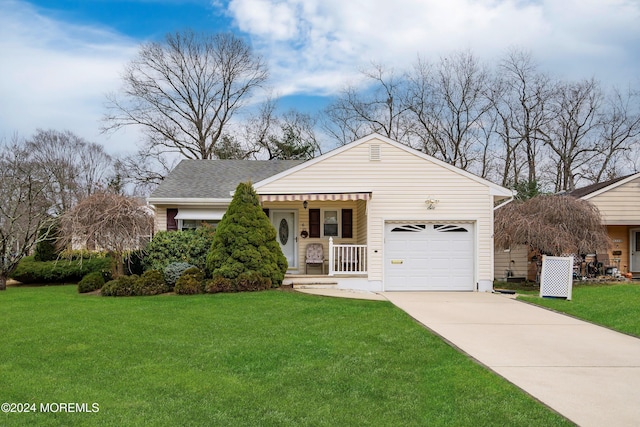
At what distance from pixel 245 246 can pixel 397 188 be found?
16.1 ft

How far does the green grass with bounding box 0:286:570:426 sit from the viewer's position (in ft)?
15.0

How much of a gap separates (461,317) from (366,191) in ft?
19.5

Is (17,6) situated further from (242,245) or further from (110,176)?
(110,176)

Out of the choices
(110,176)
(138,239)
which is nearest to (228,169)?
(138,239)

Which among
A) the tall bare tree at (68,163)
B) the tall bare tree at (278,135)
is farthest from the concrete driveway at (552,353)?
the tall bare tree at (68,163)

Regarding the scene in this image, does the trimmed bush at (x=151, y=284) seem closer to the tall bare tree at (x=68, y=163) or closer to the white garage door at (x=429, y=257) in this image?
the white garage door at (x=429, y=257)

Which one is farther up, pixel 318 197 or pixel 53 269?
pixel 318 197

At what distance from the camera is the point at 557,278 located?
1281 cm

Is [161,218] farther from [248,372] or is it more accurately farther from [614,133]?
[614,133]

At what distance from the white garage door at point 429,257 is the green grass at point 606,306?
2.33 m

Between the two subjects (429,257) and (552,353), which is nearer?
(552,353)

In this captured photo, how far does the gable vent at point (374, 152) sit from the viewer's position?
15.4 m

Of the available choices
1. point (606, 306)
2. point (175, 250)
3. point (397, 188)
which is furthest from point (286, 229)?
point (606, 306)

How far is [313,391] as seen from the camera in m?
5.26
